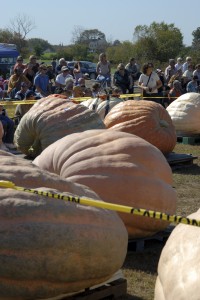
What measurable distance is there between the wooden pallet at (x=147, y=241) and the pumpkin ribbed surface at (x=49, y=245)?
1.62m

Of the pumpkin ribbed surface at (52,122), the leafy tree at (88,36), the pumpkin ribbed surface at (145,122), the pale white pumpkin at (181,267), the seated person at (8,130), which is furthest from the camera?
the leafy tree at (88,36)

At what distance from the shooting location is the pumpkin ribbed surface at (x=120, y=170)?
533 cm

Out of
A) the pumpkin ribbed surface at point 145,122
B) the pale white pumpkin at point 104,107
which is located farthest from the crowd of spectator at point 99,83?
the pumpkin ribbed surface at point 145,122

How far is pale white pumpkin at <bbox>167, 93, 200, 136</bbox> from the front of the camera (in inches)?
488

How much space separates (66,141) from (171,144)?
14.7 ft

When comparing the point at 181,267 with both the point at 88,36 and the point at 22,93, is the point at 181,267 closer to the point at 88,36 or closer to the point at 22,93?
the point at 22,93

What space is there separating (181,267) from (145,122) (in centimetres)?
661

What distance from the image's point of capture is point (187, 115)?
1244cm

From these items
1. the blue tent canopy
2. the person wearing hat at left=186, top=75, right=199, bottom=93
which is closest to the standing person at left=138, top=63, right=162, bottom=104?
the person wearing hat at left=186, top=75, right=199, bottom=93

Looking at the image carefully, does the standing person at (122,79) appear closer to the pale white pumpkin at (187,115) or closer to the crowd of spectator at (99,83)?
the crowd of spectator at (99,83)

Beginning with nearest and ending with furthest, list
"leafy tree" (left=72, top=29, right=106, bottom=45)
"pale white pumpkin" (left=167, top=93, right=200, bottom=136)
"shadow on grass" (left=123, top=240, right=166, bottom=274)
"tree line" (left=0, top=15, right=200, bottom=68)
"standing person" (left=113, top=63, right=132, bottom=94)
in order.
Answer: "shadow on grass" (left=123, top=240, right=166, bottom=274)
"pale white pumpkin" (left=167, top=93, right=200, bottom=136)
"standing person" (left=113, top=63, right=132, bottom=94)
"tree line" (left=0, top=15, right=200, bottom=68)
"leafy tree" (left=72, top=29, right=106, bottom=45)

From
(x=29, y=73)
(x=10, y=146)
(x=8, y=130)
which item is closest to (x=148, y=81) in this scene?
(x=29, y=73)

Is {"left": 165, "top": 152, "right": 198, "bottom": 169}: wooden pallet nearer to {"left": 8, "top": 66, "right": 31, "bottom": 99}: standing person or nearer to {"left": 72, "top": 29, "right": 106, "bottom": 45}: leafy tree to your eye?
{"left": 8, "top": 66, "right": 31, "bottom": 99}: standing person

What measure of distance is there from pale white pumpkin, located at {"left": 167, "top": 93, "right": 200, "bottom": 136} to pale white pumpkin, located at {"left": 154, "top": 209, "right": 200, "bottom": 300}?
9057 mm
